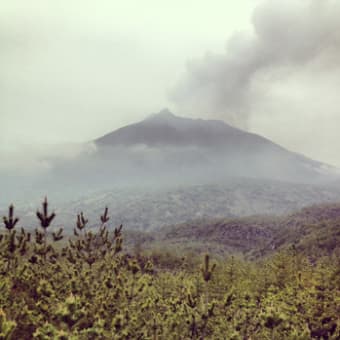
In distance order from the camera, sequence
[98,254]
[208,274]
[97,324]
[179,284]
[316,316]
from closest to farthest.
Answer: [97,324] < [208,274] < [98,254] < [316,316] < [179,284]

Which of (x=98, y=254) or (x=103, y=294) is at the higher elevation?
(x=98, y=254)

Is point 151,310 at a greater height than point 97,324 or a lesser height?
lesser

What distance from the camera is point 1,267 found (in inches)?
1235

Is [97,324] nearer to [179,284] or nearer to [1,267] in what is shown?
[1,267]

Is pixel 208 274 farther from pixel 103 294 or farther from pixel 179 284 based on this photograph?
pixel 179 284

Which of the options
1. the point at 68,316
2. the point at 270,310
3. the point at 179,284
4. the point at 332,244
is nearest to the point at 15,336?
the point at 68,316

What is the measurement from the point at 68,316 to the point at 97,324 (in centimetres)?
308

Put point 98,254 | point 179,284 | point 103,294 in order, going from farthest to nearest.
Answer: point 179,284, point 98,254, point 103,294

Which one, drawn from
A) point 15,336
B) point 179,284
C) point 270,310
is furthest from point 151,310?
point 179,284

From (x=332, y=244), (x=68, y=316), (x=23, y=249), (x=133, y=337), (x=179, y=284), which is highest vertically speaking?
(x=23, y=249)

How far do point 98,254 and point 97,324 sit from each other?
10.6m

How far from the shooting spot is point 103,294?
98.4ft

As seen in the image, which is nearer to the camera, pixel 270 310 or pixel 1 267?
pixel 270 310

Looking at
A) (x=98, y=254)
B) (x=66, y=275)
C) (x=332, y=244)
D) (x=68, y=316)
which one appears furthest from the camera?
(x=332, y=244)
